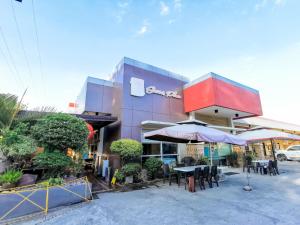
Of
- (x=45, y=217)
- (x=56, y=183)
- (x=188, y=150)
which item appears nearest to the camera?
(x=45, y=217)

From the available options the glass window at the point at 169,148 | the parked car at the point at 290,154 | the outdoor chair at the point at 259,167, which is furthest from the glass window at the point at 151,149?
the parked car at the point at 290,154

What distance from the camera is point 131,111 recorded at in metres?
9.58

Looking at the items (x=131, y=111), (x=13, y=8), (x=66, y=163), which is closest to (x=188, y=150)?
(x=131, y=111)

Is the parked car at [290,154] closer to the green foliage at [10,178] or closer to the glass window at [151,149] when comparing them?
the glass window at [151,149]

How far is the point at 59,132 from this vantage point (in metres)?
5.99

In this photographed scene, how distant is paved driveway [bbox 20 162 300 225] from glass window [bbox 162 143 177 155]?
4192mm

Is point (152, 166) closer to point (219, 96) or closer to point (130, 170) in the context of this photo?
point (130, 170)

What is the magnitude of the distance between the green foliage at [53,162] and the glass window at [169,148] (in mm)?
5845

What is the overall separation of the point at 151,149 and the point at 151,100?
10.6 feet

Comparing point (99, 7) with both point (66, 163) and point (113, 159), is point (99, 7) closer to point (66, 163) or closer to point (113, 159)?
point (66, 163)

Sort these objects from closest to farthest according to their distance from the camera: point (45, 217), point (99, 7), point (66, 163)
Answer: point (45, 217) → point (66, 163) → point (99, 7)

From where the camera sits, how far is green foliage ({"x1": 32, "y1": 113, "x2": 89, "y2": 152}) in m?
5.96

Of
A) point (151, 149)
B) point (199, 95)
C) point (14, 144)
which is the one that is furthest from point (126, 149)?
point (199, 95)

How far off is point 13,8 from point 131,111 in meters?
6.54
